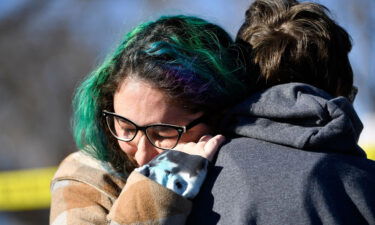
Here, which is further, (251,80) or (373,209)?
(251,80)

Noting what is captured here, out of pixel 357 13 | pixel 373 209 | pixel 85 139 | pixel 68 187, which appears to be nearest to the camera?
pixel 373 209

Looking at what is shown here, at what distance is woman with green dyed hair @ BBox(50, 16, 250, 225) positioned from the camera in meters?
2.09

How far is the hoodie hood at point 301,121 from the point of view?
195cm

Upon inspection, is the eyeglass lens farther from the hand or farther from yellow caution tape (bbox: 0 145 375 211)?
yellow caution tape (bbox: 0 145 375 211)

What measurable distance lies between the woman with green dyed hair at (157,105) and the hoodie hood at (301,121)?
0.14 metres

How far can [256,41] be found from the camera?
7.94 ft

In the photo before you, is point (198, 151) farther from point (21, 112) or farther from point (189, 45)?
point (21, 112)

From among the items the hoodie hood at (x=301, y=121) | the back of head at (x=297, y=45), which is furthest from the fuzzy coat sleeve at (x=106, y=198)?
the back of head at (x=297, y=45)

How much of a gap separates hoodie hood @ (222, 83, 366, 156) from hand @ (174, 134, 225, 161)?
7 centimetres

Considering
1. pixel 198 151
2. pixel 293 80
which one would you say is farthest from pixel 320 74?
pixel 198 151

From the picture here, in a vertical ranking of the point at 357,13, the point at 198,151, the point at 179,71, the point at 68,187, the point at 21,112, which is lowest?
the point at 21,112

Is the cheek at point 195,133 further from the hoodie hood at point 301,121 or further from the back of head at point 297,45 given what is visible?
the back of head at point 297,45

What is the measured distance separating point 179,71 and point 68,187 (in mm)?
615

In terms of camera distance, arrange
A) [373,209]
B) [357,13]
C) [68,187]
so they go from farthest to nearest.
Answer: [357,13]
[68,187]
[373,209]
